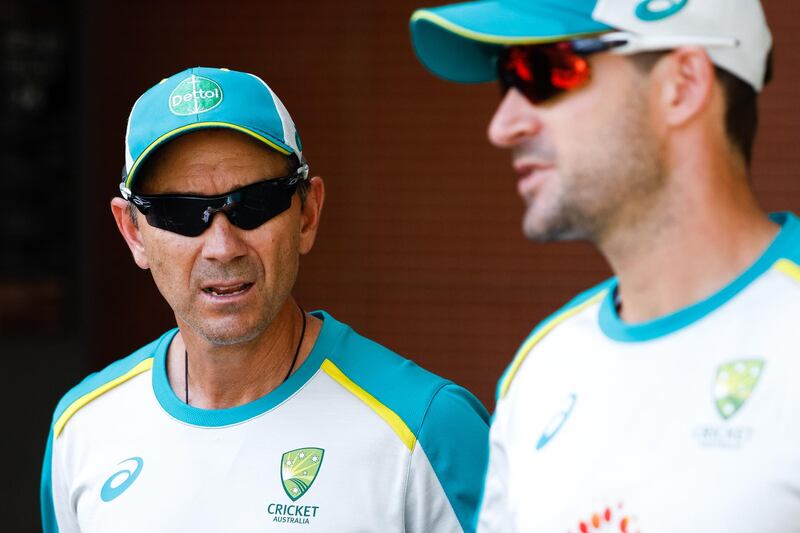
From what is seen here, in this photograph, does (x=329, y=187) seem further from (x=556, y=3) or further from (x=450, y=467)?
(x=556, y=3)

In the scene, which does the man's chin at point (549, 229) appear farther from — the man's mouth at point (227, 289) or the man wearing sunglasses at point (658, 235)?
the man's mouth at point (227, 289)

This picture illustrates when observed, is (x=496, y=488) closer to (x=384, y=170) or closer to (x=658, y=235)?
(x=658, y=235)

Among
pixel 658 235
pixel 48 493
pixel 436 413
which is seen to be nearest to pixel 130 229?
pixel 48 493

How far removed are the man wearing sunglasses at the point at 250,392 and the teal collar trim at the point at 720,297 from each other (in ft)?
2.37

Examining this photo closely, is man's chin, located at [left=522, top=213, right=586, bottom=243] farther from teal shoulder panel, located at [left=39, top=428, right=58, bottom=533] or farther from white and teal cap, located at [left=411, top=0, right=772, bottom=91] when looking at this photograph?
teal shoulder panel, located at [left=39, top=428, right=58, bottom=533]

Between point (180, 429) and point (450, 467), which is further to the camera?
point (180, 429)

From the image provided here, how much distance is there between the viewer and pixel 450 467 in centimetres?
258

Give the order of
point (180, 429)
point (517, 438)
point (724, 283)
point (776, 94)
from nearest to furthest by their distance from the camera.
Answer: point (724, 283), point (517, 438), point (180, 429), point (776, 94)

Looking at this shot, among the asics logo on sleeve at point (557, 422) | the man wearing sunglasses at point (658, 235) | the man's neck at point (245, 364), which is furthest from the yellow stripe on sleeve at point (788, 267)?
the man's neck at point (245, 364)

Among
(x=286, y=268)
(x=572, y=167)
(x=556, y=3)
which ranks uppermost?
(x=556, y=3)

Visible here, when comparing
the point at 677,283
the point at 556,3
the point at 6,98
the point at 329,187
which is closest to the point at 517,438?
the point at 677,283

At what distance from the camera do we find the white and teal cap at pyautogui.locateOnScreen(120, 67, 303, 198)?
8.70 ft

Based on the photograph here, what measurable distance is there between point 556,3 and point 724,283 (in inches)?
21.2

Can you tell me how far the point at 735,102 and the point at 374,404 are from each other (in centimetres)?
111
